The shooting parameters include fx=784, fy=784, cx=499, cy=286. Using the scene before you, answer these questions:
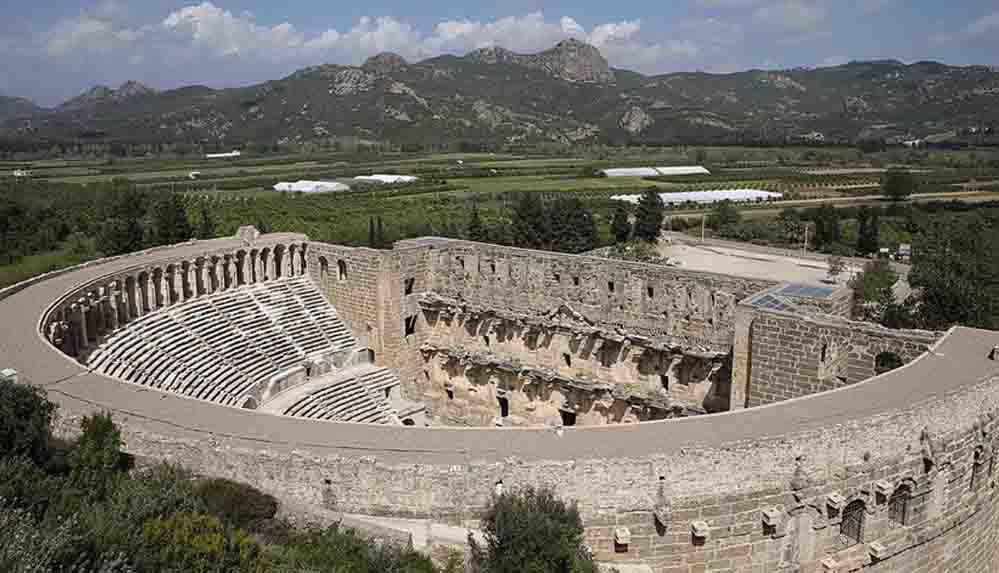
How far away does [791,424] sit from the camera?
48.4ft

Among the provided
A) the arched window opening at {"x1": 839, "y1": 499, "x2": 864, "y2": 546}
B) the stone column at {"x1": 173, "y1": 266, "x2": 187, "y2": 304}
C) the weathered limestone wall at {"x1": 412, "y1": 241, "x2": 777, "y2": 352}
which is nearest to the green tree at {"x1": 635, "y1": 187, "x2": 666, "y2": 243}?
the weathered limestone wall at {"x1": 412, "y1": 241, "x2": 777, "y2": 352}

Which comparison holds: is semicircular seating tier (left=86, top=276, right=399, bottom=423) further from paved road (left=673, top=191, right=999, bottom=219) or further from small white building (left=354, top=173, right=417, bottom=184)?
small white building (left=354, top=173, right=417, bottom=184)

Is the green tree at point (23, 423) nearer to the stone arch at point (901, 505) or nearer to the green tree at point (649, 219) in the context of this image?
the stone arch at point (901, 505)

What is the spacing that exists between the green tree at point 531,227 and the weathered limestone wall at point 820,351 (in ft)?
102

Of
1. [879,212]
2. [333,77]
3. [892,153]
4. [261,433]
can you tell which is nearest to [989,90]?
[892,153]

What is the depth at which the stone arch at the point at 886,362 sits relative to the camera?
742 inches

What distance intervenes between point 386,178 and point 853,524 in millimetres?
75057

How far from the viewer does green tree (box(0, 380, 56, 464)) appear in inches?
463

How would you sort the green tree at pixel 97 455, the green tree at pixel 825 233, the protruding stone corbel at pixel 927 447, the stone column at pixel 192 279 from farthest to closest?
1. the green tree at pixel 825 233
2. the stone column at pixel 192 279
3. the protruding stone corbel at pixel 927 447
4. the green tree at pixel 97 455

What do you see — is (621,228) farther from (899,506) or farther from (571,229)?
(899,506)

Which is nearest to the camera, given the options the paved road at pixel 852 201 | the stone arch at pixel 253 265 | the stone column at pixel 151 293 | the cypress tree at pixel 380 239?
the stone column at pixel 151 293

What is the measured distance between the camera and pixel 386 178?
281 feet

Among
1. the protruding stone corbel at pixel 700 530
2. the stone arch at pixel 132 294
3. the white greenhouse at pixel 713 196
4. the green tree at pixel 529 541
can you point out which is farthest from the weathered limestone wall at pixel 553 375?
the white greenhouse at pixel 713 196

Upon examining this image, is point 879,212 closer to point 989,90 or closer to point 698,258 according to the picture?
point 698,258
